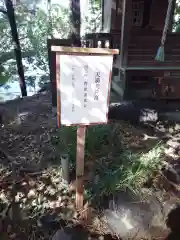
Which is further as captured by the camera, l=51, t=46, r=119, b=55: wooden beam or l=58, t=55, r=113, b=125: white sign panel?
l=58, t=55, r=113, b=125: white sign panel

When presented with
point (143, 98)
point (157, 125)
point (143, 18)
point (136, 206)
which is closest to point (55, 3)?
point (143, 18)

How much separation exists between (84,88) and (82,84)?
0.05 m

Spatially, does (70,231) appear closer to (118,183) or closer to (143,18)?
(118,183)

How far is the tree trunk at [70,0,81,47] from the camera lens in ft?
21.6

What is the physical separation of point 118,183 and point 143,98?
159 inches

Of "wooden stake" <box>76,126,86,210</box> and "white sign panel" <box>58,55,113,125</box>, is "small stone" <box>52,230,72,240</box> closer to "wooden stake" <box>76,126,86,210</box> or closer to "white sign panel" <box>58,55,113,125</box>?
"wooden stake" <box>76,126,86,210</box>

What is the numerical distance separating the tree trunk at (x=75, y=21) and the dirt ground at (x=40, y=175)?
2630mm

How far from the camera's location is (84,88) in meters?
2.40

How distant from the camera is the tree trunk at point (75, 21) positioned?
6594 mm

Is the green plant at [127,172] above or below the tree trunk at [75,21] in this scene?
below

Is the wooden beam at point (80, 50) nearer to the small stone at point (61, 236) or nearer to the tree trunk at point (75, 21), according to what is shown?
the small stone at point (61, 236)

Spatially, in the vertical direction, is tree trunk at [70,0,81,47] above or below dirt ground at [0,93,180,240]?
above

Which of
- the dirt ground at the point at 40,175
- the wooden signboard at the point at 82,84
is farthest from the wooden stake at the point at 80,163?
the dirt ground at the point at 40,175

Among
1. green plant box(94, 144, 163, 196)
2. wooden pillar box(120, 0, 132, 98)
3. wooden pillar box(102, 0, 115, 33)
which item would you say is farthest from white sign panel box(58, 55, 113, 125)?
wooden pillar box(102, 0, 115, 33)
